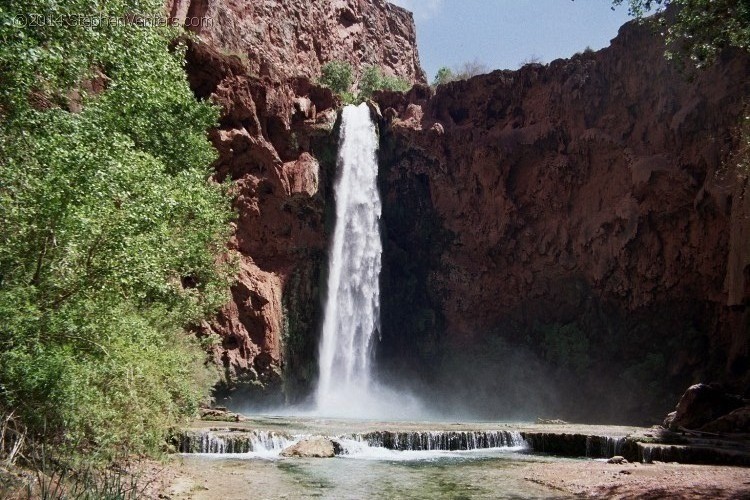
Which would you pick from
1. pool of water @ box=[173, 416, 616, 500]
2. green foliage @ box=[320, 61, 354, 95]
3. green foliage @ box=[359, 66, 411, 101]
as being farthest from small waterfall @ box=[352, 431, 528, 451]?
green foliage @ box=[359, 66, 411, 101]

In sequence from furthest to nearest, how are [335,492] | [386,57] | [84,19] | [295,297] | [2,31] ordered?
[386,57], [295,297], [335,492], [84,19], [2,31]

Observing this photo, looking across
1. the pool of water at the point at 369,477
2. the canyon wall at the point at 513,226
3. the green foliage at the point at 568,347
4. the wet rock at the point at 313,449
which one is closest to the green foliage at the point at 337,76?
the canyon wall at the point at 513,226

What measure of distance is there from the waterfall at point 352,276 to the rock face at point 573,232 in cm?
143

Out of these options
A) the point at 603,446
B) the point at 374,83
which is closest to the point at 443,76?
the point at 374,83

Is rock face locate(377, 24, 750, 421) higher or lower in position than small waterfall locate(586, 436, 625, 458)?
higher

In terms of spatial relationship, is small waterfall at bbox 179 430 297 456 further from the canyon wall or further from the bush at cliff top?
the canyon wall

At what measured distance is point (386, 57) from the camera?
57969mm

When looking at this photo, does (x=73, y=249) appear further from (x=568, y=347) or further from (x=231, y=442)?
(x=568, y=347)

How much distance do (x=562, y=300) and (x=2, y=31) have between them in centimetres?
3261

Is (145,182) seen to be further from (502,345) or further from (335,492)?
(502,345)

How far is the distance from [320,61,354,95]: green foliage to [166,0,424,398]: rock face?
6322 mm

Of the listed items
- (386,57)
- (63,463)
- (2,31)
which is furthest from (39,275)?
(386,57)

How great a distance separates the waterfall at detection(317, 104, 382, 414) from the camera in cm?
3459

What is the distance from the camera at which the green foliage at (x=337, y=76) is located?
4559 centimetres
